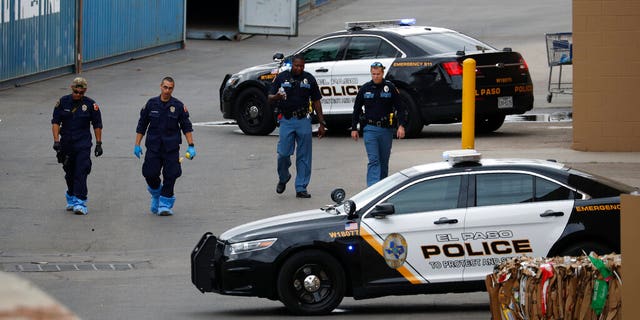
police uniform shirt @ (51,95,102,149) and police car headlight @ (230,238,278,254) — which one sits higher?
police uniform shirt @ (51,95,102,149)

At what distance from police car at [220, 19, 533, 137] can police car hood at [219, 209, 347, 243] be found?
8319 mm

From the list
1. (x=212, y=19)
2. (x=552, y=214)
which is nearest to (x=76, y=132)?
(x=552, y=214)

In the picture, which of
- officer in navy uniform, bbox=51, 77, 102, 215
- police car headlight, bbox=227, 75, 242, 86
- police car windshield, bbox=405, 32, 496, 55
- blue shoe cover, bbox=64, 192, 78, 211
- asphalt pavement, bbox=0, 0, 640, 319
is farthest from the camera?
police car headlight, bbox=227, 75, 242, 86

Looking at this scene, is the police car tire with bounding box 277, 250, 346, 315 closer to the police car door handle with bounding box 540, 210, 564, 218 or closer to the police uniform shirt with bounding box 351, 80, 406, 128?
the police car door handle with bounding box 540, 210, 564, 218

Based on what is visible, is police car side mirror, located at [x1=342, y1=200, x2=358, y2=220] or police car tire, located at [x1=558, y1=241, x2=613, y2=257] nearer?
police car tire, located at [x1=558, y1=241, x2=613, y2=257]

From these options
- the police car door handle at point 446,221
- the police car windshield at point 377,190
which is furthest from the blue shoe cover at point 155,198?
the police car door handle at point 446,221

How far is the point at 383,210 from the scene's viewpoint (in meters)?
9.19

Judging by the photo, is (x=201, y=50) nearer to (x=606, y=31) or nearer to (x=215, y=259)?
(x=606, y=31)

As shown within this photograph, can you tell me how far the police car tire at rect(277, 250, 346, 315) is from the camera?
9266mm

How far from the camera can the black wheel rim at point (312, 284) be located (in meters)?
9.31

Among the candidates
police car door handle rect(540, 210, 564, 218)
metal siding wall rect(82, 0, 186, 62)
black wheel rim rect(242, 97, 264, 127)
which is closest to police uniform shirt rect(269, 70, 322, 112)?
black wheel rim rect(242, 97, 264, 127)

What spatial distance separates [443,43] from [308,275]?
393 inches

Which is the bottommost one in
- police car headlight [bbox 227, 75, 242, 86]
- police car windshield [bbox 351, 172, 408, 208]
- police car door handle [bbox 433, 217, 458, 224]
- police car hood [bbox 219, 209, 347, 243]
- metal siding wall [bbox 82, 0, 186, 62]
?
police car hood [bbox 219, 209, 347, 243]

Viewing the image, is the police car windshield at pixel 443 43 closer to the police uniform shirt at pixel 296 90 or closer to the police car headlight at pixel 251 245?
the police uniform shirt at pixel 296 90
